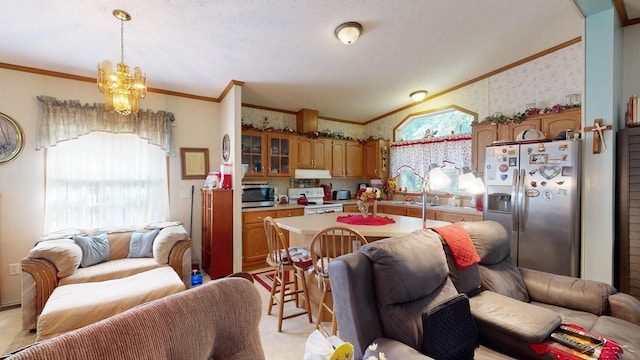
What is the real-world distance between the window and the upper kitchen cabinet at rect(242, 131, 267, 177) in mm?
2736

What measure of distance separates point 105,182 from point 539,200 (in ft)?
17.3

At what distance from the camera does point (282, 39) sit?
2.71 meters

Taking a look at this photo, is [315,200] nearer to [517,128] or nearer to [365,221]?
[365,221]

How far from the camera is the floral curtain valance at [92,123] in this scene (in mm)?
3018

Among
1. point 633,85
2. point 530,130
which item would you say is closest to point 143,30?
point 530,130

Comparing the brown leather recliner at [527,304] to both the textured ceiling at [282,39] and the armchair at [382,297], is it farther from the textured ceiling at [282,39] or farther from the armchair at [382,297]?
the textured ceiling at [282,39]

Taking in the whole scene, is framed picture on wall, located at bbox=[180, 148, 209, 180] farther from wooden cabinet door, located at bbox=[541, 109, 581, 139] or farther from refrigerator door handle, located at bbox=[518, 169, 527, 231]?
wooden cabinet door, located at bbox=[541, 109, 581, 139]

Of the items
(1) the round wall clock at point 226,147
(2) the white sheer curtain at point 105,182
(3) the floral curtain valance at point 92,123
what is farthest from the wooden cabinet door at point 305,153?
(2) the white sheer curtain at point 105,182

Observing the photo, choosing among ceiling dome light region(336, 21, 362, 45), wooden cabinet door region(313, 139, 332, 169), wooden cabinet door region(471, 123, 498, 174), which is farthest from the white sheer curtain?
wooden cabinet door region(471, 123, 498, 174)

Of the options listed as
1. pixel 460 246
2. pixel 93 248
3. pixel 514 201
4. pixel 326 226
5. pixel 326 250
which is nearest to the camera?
pixel 460 246

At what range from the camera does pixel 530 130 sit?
328 cm

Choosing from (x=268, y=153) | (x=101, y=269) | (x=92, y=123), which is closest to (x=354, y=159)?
(x=268, y=153)

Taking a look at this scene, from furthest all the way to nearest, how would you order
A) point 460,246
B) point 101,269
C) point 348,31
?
point 101,269 < point 348,31 < point 460,246

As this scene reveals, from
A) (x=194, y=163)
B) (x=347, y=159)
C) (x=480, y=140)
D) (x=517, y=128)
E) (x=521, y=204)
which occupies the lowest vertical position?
(x=521, y=204)
